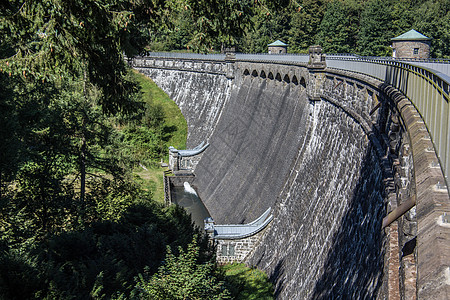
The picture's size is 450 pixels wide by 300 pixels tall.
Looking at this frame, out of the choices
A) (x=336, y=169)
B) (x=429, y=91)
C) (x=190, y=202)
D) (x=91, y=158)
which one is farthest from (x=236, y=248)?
(x=429, y=91)

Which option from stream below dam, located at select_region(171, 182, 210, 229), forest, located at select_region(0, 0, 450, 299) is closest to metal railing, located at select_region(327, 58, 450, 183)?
forest, located at select_region(0, 0, 450, 299)

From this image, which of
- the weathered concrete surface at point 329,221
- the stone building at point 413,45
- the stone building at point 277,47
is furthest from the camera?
the stone building at point 277,47

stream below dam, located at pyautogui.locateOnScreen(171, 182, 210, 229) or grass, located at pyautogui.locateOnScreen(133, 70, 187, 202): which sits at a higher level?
grass, located at pyautogui.locateOnScreen(133, 70, 187, 202)

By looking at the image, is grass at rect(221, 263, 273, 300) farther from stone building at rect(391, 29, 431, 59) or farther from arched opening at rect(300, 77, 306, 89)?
stone building at rect(391, 29, 431, 59)

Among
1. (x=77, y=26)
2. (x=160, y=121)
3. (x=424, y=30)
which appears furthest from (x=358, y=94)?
(x=424, y=30)

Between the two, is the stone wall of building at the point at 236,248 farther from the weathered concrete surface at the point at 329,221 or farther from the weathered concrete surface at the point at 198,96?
the weathered concrete surface at the point at 198,96

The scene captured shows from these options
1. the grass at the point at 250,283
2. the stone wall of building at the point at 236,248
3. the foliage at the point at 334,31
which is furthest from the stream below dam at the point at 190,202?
the foliage at the point at 334,31
